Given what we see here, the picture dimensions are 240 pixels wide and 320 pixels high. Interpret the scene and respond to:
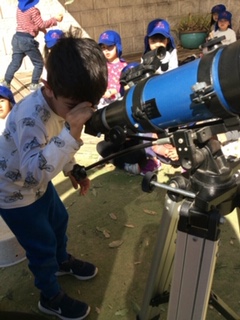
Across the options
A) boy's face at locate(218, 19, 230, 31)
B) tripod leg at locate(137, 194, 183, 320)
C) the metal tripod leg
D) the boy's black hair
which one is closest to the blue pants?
tripod leg at locate(137, 194, 183, 320)

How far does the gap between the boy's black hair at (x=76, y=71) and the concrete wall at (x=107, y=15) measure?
18.2 ft

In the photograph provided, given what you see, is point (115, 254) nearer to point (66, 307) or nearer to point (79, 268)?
point (79, 268)

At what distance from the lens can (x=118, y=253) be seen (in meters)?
2.29

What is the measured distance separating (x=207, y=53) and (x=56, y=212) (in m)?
1.23

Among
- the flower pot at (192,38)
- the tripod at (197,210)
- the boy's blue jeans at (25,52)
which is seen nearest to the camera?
the tripod at (197,210)

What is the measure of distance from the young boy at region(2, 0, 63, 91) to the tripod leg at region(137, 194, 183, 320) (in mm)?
4467

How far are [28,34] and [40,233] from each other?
4.32 metres

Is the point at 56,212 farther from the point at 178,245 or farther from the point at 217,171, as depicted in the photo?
the point at 217,171

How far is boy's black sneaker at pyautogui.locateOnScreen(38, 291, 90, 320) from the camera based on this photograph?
5.96 feet

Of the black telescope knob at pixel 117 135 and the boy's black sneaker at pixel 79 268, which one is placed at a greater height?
the black telescope knob at pixel 117 135

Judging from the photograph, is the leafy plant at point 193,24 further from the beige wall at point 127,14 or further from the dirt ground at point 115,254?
the dirt ground at point 115,254

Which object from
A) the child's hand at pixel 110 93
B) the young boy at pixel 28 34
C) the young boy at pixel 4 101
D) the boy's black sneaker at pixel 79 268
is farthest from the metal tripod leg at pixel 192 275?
the young boy at pixel 28 34

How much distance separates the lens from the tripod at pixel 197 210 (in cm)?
97

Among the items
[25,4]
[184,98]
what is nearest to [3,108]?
[184,98]
